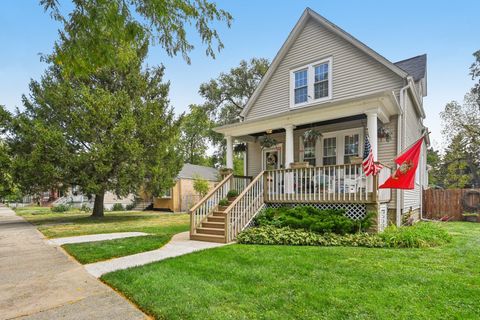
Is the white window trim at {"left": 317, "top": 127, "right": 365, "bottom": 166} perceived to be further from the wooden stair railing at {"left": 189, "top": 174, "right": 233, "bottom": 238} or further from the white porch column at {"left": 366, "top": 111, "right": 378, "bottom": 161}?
the wooden stair railing at {"left": 189, "top": 174, "right": 233, "bottom": 238}

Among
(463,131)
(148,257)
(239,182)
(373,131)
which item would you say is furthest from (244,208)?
(463,131)

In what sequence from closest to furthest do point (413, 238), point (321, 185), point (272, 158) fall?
point (413, 238) < point (321, 185) < point (272, 158)

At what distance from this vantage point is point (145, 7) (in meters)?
4.81

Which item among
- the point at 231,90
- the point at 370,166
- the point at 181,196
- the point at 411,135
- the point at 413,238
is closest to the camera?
the point at 413,238

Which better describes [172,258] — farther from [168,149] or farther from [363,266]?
[168,149]

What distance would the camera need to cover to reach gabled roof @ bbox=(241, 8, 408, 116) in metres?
9.80

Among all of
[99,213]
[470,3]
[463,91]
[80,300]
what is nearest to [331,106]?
[470,3]

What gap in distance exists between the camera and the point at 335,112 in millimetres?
8812

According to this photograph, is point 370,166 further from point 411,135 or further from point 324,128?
point 411,135

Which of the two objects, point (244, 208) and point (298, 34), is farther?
point (298, 34)

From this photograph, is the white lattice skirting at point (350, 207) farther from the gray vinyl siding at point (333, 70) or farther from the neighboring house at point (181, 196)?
the neighboring house at point (181, 196)

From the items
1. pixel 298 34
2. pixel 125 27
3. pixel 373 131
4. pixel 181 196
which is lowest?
pixel 181 196

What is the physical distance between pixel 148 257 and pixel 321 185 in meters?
5.62

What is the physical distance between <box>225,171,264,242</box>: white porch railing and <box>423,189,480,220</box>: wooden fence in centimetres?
1093
